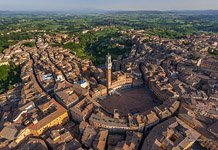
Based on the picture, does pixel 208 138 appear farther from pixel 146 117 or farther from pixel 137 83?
pixel 137 83

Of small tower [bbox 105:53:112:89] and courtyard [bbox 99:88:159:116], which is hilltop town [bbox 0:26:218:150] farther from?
small tower [bbox 105:53:112:89]

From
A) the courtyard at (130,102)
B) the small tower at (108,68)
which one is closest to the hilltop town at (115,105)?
the courtyard at (130,102)

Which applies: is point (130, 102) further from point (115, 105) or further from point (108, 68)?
point (108, 68)

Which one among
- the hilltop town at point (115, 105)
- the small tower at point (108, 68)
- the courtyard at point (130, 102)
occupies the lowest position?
the courtyard at point (130, 102)

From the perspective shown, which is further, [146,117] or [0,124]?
[0,124]

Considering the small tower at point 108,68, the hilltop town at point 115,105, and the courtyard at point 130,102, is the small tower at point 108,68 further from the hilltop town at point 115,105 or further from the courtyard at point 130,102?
the courtyard at point 130,102

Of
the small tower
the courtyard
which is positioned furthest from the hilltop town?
the small tower

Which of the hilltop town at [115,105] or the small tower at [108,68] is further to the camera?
the small tower at [108,68]

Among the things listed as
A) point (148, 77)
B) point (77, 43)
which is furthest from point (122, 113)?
point (77, 43)

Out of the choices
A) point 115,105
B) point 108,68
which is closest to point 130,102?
point 115,105
